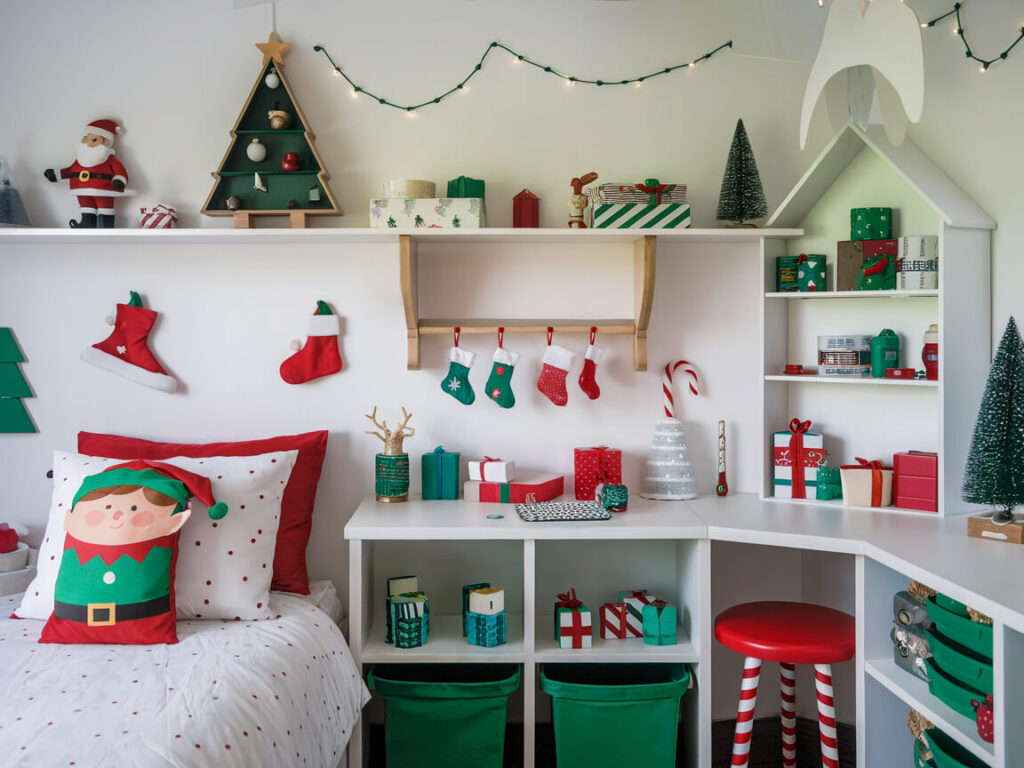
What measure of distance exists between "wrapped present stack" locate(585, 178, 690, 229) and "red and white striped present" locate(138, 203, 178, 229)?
1.20 metres

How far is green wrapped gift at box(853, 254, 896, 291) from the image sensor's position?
90.4 inches

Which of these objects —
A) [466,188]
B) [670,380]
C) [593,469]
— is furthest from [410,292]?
[670,380]

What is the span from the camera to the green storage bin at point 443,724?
7.14 feet

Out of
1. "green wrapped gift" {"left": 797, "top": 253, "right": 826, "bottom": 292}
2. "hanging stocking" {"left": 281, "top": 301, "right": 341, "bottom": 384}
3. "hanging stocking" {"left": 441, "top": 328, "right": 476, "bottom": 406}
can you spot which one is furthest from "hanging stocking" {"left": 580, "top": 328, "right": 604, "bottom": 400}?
"hanging stocking" {"left": 281, "top": 301, "right": 341, "bottom": 384}

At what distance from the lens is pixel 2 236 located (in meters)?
2.41

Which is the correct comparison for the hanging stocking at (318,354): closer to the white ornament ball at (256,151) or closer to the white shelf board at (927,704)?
the white ornament ball at (256,151)

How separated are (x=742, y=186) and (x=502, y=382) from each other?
0.87 metres

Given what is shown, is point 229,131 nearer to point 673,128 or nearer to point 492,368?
point 492,368

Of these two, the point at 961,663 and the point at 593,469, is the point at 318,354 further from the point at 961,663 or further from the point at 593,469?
the point at 961,663

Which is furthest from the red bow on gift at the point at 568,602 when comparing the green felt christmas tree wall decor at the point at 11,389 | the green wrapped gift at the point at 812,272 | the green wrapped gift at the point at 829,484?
the green felt christmas tree wall decor at the point at 11,389

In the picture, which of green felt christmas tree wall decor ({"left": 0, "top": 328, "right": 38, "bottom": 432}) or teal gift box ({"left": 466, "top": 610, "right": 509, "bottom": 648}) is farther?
green felt christmas tree wall decor ({"left": 0, "top": 328, "right": 38, "bottom": 432})

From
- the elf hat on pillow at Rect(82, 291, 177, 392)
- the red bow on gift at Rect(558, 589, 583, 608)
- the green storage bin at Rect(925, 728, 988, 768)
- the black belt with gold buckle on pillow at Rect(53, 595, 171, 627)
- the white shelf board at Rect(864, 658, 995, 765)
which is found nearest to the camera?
the white shelf board at Rect(864, 658, 995, 765)

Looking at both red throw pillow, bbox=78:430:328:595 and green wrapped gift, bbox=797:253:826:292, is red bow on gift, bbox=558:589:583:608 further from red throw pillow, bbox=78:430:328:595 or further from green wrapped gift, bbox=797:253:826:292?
green wrapped gift, bbox=797:253:826:292

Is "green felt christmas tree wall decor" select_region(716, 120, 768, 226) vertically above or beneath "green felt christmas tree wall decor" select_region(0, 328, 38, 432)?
above
